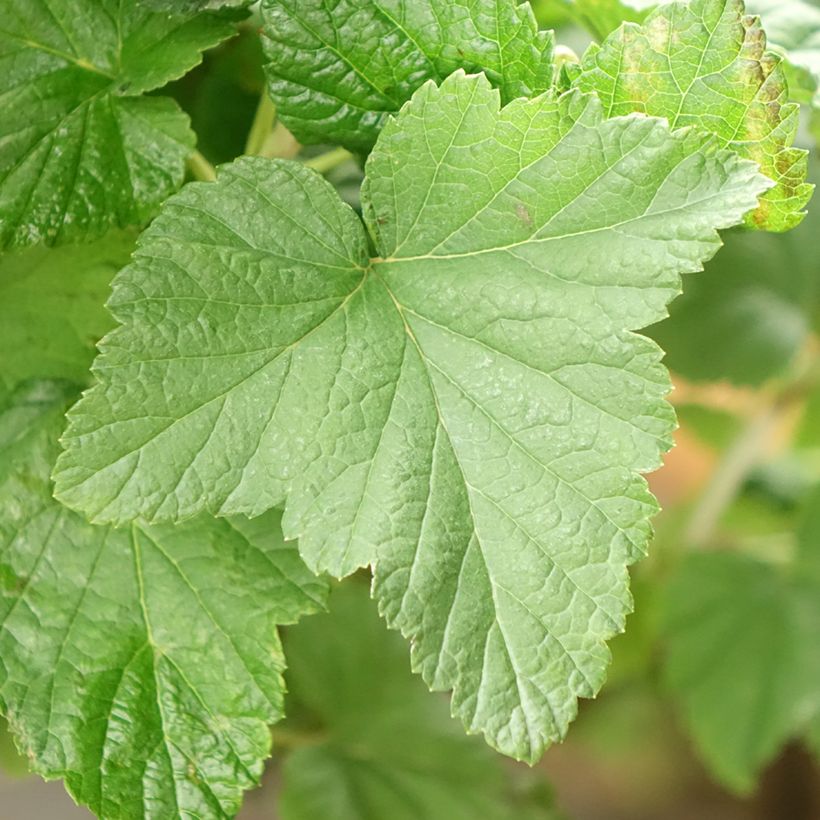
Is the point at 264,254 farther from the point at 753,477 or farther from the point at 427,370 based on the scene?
the point at 753,477

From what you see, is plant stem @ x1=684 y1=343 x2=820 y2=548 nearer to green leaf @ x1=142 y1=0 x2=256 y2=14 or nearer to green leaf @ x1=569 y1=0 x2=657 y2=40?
green leaf @ x1=569 y1=0 x2=657 y2=40

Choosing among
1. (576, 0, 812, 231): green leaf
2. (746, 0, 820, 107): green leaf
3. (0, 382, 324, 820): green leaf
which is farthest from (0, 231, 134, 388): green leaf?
(746, 0, 820, 107): green leaf

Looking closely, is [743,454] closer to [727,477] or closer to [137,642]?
[727,477]

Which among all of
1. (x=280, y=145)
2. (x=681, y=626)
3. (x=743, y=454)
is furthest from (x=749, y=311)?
(x=280, y=145)

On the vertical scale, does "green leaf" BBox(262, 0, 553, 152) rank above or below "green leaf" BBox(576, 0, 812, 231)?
above

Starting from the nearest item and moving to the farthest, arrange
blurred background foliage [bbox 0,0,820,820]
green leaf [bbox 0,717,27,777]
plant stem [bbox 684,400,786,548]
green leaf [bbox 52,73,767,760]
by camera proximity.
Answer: green leaf [bbox 52,73,767,760]
green leaf [bbox 0,717,27,777]
blurred background foliage [bbox 0,0,820,820]
plant stem [bbox 684,400,786,548]

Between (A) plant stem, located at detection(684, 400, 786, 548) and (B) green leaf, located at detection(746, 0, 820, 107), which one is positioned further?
(A) plant stem, located at detection(684, 400, 786, 548)

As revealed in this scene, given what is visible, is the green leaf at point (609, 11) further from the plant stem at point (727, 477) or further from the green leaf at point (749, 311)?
the plant stem at point (727, 477)

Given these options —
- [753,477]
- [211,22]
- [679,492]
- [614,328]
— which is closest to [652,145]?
[614,328]
